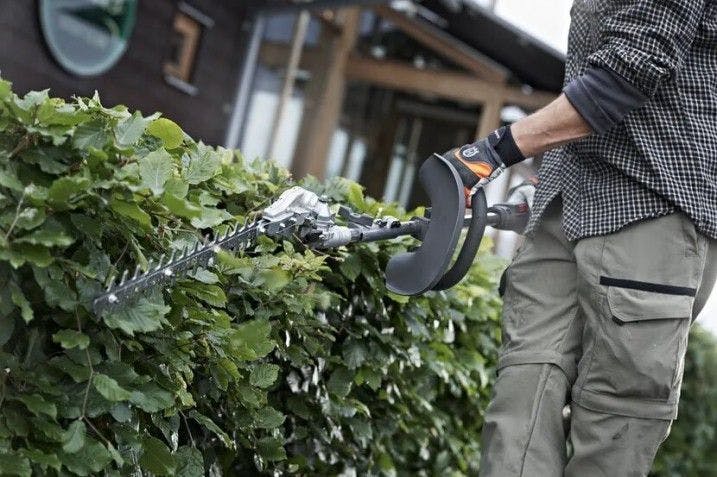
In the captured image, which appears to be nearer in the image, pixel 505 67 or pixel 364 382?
pixel 364 382

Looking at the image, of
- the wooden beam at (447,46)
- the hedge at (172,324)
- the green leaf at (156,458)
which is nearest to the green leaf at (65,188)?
the hedge at (172,324)

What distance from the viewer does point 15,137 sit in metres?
1.73

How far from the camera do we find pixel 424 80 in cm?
1220

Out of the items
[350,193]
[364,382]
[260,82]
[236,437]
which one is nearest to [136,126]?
[236,437]

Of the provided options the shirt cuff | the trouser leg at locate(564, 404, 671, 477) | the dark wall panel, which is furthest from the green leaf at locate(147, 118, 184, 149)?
the dark wall panel

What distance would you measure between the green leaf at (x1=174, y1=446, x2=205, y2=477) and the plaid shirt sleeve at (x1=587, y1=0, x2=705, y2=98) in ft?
3.95

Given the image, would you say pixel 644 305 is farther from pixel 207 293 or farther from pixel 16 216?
pixel 16 216

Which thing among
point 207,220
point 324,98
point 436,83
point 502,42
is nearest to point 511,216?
point 207,220

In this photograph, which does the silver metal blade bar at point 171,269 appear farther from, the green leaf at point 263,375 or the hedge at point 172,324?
the green leaf at point 263,375

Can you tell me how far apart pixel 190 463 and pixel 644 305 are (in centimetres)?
105

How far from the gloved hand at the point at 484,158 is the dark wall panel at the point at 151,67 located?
231 inches

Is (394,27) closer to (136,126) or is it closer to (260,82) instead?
(260,82)

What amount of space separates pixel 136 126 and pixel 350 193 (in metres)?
1.07

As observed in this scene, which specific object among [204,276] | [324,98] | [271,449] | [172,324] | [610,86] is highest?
[324,98]
